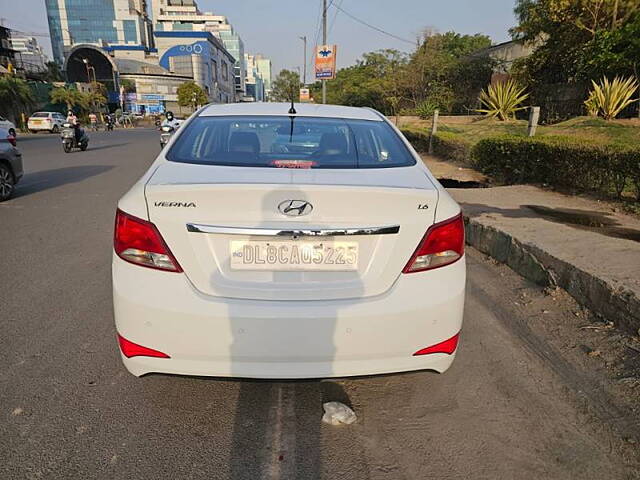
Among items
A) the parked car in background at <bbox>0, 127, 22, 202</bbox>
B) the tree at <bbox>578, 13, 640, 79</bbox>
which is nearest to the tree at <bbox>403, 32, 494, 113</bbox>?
the tree at <bbox>578, 13, 640, 79</bbox>

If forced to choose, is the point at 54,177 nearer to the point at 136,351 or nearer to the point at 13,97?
the point at 136,351

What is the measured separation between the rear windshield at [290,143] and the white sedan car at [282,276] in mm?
410

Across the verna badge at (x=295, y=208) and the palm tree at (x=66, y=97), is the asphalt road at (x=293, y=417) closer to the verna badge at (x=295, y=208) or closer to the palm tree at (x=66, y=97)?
the verna badge at (x=295, y=208)

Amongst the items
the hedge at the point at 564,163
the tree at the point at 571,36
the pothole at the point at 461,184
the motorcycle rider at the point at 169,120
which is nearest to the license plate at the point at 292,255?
the hedge at the point at 564,163

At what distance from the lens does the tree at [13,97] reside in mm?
36000

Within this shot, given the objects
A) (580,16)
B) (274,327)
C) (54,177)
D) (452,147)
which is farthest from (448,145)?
(274,327)

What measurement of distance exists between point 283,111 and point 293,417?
2031mm

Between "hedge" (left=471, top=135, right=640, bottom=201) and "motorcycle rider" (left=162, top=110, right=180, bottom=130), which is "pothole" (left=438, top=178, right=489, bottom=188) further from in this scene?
"motorcycle rider" (left=162, top=110, right=180, bottom=130)

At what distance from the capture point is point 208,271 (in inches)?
77.8

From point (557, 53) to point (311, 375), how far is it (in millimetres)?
21866

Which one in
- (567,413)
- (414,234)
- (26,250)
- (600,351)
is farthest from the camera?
(26,250)

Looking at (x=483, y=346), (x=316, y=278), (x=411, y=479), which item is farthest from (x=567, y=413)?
(x=316, y=278)

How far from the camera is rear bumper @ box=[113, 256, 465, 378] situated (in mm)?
1945

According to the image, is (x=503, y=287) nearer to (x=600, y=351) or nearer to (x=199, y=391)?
(x=600, y=351)
